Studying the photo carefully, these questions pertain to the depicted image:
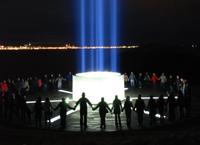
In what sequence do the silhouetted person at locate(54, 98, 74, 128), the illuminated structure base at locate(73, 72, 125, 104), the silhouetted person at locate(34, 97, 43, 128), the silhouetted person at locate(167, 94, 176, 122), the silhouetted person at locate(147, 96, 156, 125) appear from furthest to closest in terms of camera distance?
the illuminated structure base at locate(73, 72, 125, 104), the silhouetted person at locate(167, 94, 176, 122), the silhouetted person at locate(147, 96, 156, 125), the silhouetted person at locate(34, 97, 43, 128), the silhouetted person at locate(54, 98, 74, 128)

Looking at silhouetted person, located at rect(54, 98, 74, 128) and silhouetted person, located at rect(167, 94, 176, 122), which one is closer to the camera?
silhouetted person, located at rect(54, 98, 74, 128)

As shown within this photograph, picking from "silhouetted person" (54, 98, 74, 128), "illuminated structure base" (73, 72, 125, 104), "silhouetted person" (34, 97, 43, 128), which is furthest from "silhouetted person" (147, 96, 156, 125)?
"illuminated structure base" (73, 72, 125, 104)

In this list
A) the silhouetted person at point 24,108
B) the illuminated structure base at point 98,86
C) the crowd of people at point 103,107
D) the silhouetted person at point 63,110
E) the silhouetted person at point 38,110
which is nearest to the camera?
the silhouetted person at point 63,110

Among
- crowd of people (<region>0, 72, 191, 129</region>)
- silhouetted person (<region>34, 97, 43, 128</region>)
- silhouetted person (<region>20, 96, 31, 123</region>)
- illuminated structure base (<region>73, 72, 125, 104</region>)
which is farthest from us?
illuminated structure base (<region>73, 72, 125, 104</region>)

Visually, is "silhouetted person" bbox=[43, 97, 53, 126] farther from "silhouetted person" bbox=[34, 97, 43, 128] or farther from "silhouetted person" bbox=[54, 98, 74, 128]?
"silhouetted person" bbox=[54, 98, 74, 128]

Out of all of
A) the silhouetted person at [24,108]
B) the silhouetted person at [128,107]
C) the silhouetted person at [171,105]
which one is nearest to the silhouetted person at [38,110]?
the silhouetted person at [24,108]

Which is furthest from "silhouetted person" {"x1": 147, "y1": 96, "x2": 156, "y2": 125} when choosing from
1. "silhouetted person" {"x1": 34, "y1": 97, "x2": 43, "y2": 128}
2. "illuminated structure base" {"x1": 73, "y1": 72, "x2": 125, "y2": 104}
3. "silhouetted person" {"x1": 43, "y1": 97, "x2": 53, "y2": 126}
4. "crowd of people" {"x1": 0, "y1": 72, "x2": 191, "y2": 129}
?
"illuminated structure base" {"x1": 73, "y1": 72, "x2": 125, "y2": 104}

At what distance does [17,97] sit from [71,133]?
445 centimetres

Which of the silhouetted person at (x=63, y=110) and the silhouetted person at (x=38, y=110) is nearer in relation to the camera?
the silhouetted person at (x=63, y=110)

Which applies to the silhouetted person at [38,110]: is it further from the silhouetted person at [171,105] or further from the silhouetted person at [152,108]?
the silhouetted person at [171,105]

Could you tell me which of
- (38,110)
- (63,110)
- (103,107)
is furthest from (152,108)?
(38,110)

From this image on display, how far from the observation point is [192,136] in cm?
1398

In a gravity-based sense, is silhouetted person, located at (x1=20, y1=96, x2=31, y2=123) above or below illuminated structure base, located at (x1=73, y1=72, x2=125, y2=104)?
below

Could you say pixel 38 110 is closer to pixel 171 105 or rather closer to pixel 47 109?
pixel 47 109
